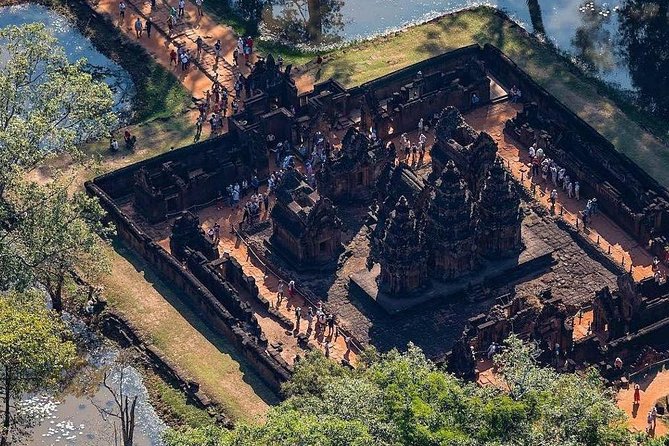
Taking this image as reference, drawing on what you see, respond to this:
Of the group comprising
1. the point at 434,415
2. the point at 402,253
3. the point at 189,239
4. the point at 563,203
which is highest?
the point at 563,203

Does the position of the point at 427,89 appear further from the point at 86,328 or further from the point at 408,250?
the point at 86,328

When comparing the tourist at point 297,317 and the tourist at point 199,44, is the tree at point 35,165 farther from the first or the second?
the tourist at point 199,44

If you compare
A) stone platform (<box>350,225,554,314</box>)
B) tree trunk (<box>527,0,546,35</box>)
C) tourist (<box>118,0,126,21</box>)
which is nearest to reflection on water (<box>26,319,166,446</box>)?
stone platform (<box>350,225,554,314</box>)

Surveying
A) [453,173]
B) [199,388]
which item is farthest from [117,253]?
[453,173]

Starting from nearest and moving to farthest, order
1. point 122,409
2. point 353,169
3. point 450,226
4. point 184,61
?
point 122,409
point 450,226
point 353,169
point 184,61

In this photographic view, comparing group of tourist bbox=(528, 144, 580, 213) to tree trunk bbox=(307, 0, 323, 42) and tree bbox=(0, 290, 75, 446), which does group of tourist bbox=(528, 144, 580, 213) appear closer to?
tree trunk bbox=(307, 0, 323, 42)

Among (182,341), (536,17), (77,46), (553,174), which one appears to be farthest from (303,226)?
(536,17)

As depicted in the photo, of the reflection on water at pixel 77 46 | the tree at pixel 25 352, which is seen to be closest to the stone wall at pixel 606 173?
the reflection on water at pixel 77 46

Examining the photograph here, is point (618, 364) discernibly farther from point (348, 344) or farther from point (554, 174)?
point (554, 174)
